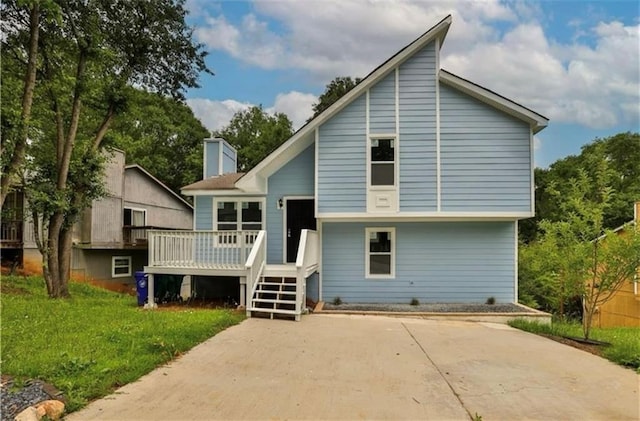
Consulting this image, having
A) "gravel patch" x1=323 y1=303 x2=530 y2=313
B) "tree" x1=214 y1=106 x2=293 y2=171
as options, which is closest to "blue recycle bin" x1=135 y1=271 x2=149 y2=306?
"gravel patch" x1=323 y1=303 x2=530 y2=313

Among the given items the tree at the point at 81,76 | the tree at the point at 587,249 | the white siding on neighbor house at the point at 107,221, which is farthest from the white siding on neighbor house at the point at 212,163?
the tree at the point at 587,249

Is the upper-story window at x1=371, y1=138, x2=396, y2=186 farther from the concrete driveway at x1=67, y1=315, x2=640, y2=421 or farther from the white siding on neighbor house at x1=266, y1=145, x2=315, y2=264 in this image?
the concrete driveway at x1=67, y1=315, x2=640, y2=421

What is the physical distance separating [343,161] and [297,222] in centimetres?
247

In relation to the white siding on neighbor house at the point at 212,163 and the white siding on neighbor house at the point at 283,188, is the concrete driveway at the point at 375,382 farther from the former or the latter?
the white siding on neighbor house at the point at 212,163

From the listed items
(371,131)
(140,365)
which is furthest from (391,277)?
(140,365)

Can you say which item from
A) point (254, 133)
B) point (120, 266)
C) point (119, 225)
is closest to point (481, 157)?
point (119, 225)

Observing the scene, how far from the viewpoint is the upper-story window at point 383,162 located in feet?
40.7

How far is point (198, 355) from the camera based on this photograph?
21.0ft

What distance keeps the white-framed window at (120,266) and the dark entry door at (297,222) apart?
13.2 m

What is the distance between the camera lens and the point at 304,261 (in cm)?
1077

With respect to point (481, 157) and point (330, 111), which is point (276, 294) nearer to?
point (330, 111)

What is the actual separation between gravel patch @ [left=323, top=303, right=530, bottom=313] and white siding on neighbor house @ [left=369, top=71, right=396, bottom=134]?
4882 millimetres

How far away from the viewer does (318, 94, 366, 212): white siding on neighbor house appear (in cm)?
1232

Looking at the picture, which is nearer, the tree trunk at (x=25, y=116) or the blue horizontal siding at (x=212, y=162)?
the tree trunk at (x=25, y=116)
